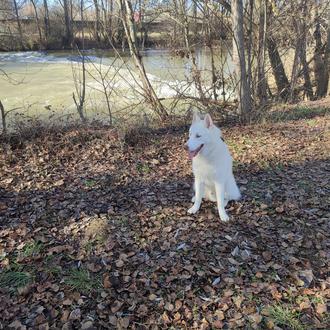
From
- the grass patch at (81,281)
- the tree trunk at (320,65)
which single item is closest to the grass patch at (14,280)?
the grass patch at (81,281)

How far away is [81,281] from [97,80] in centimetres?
660

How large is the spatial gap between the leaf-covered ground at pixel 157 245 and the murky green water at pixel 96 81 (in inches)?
133

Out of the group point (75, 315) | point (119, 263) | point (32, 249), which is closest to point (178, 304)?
point (119, 263)

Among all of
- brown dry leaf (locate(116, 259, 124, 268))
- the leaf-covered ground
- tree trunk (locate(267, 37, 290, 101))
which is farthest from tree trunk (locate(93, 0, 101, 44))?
brown dry leaf (locate(116, 259, 124, 268))

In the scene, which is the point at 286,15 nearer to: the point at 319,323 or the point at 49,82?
the point at 319,323

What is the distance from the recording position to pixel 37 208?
4.80 m

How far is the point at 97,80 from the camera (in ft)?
Answer: 29.9

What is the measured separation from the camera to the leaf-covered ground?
10.3 ft

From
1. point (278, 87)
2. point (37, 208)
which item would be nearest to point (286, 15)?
point (278, 87)

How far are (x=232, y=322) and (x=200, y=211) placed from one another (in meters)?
1.72

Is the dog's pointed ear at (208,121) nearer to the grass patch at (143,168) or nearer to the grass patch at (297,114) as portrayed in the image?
the grass patch at (143,168)

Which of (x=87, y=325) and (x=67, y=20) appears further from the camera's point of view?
(x=67, y=20)

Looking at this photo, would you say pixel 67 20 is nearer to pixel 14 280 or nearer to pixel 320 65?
pixel 320 65

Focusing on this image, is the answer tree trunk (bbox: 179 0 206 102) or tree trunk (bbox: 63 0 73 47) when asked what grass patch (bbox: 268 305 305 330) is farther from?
tree trunk (bbox: 63 0 73 47)
